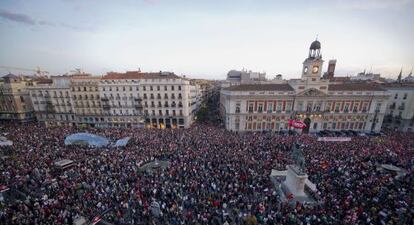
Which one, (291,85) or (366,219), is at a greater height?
(291,85)

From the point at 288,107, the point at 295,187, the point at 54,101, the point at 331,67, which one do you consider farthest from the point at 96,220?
the point at 331,67

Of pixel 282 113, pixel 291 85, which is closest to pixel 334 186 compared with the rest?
pixel 282 113

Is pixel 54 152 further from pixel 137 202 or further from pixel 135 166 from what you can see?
pixel 137 202

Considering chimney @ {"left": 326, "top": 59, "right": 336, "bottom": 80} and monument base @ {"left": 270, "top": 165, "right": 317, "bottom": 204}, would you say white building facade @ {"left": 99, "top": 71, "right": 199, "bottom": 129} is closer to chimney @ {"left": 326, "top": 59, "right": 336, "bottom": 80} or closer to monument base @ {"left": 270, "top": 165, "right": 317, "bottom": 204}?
monument base @ {"left": 270, "top": 165, "right": 317, "bottom": 204}

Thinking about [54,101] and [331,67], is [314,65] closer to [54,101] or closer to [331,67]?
[331,67]

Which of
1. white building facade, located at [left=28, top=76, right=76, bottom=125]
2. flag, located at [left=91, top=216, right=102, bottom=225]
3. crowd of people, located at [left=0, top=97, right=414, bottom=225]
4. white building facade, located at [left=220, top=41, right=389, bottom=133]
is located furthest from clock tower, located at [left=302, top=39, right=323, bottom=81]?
white building facade, located at [left=28, top=76, right=76, bottom=125]
